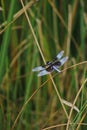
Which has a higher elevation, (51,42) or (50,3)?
(50,3)

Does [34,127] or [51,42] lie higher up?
→ [51,42]

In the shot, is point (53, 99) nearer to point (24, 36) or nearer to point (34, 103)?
point (34, 103)

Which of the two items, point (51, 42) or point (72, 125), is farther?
point (51, 42)

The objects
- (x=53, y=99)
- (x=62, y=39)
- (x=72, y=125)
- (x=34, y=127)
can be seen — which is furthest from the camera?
(x=62, y=39)

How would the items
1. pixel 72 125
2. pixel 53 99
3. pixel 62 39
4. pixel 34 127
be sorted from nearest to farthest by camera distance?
pixel 72 125 < pixel 34 127 < pixel 53 99 < pixel 62 39

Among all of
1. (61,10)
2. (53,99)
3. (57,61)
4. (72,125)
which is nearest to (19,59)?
(53,99)

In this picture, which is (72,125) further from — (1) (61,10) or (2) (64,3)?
(1) (61,10)

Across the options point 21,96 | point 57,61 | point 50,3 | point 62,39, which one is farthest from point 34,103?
point 57,61

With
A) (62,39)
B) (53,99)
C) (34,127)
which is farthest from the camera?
(62,39)

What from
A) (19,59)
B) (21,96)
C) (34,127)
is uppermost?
(19,59)
